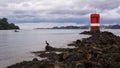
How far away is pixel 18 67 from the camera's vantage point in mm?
15125

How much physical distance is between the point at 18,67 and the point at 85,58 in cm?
403

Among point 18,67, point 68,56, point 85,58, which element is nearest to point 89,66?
point 85,58

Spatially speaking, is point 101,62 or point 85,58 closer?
point 101,62

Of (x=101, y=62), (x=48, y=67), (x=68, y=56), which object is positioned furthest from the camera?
(x=68, y=56)

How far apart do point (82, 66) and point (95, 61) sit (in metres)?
1.09

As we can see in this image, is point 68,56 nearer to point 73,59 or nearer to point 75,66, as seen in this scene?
point 73,59

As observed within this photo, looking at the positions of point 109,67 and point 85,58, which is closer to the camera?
point 109,67

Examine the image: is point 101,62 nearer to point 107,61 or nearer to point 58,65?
point 107,61

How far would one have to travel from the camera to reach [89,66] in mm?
12195

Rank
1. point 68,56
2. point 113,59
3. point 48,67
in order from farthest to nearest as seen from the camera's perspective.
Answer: point 68,56
point 113,59
point 48,67

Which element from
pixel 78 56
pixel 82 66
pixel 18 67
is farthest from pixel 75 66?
pixel 18 67

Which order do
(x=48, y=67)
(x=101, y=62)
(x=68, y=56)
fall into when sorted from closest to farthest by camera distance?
(x=48, y=67), (x=101, y=62), (x=68, y=56)

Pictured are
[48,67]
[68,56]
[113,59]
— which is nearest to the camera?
[48,67]

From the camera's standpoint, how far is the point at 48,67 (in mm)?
11531
